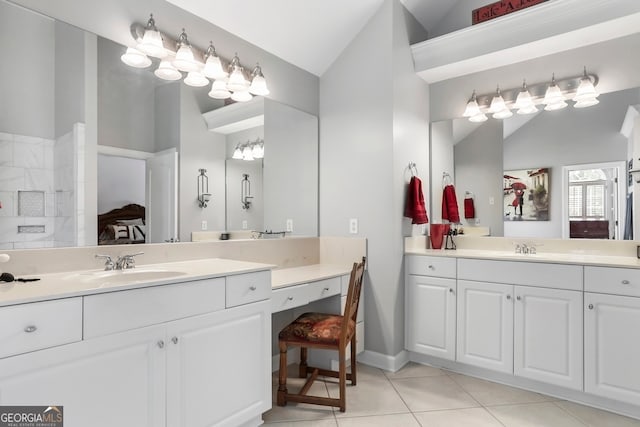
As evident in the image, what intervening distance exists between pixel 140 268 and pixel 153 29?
4.29 feet

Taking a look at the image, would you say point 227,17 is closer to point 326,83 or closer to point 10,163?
point 326,83

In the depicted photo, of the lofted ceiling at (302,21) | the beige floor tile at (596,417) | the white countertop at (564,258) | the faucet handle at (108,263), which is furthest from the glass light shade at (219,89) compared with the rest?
the beige floor tile at (596,417)

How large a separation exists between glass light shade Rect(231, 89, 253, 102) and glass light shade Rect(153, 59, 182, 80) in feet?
1.36

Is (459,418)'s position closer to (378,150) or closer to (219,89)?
(378,150)

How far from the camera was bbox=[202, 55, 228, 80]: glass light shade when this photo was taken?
7.68 feet

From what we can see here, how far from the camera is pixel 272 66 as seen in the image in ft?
9.37

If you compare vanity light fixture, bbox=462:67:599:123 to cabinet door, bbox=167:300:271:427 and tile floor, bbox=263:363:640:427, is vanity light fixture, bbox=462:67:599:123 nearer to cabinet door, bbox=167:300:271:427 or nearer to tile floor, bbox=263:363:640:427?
tile floor, bbox=263:363:640:427

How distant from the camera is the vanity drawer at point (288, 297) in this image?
217cm

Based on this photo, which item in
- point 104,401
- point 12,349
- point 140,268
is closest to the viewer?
point 12,349

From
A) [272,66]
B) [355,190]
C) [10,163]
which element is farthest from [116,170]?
[355,190]

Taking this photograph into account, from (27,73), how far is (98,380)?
4.64 ft

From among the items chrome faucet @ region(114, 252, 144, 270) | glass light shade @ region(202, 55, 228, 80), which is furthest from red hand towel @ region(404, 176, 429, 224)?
chrome faucet @ region(114, 252, 144, 270)

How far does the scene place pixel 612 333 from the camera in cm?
217

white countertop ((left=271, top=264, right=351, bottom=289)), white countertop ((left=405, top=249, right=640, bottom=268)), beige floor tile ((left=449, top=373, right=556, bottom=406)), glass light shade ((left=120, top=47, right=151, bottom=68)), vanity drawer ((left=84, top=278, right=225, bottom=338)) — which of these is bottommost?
beige floor tile ((left=449, top=373, right=556, bottom=406))
